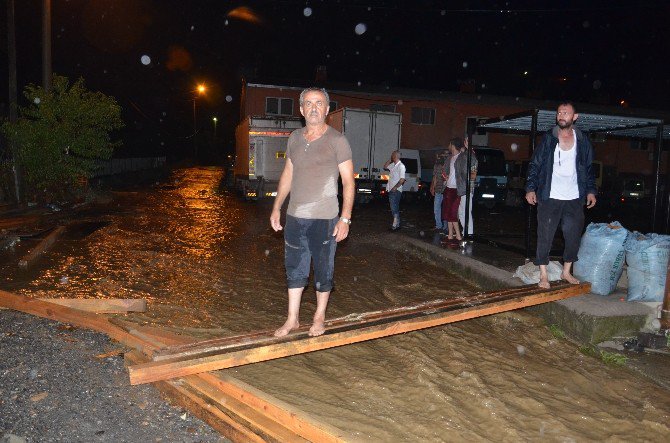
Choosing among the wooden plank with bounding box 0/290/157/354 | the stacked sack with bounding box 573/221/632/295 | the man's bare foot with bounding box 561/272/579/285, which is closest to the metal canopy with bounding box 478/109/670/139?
the stacked sack with bounding box 573/221/632/295

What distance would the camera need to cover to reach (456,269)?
8.22 metres

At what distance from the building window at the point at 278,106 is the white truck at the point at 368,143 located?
11081 mm

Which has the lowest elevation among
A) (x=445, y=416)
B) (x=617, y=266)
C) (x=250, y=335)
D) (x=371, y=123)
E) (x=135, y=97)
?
(x=445, y=416)


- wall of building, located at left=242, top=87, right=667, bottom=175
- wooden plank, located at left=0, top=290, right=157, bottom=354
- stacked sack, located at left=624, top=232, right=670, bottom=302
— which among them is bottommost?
wooden plank, located at left=0, top=290, right=157, bottom=354

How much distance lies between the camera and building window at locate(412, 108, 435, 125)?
107 ft

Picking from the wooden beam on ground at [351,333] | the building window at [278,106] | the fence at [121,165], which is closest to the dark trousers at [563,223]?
the wooden beam on ground at [351,333]

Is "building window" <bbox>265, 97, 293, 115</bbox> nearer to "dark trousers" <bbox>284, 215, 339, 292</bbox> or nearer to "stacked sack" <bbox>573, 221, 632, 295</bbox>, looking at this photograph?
"stacked sack" <bbox>573, 221, 632, 295</bbox>

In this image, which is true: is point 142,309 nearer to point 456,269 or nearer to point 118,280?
point 118,280

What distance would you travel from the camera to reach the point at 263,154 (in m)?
20.8

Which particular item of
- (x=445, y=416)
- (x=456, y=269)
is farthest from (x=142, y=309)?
(x=456, y=269)

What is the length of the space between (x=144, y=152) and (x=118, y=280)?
164 feet

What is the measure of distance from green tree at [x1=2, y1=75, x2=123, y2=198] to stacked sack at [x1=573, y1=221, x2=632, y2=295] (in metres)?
14.7

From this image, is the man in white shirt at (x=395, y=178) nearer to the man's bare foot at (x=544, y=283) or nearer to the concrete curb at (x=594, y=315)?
the concrete curb at (x=594, y=315)

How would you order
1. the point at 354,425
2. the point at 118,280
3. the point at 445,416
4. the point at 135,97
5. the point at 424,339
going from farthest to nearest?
the point at 135,97
the point at 118,280
the point at 424,339
the point at 445,416
the point at 354,425
